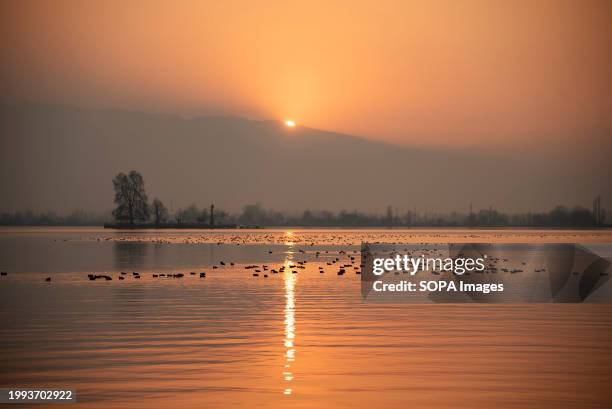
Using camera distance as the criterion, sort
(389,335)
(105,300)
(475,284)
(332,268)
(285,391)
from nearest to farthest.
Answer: (285,391)
(389,335)
(105,300)
(475,284)
(332,268)

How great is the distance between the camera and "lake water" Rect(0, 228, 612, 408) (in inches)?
664

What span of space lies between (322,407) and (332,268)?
4339 cm

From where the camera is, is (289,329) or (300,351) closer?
(300,351)

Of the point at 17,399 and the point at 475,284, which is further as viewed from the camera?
the point at 475,284

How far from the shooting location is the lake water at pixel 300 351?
16.9 m

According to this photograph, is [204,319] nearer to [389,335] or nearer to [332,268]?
[389,335]

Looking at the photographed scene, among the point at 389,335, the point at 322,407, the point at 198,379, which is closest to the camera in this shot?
the point at 322,407

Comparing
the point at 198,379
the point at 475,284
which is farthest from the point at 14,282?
the point at 198,379

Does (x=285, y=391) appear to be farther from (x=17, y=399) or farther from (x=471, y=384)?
(x=17, y=399)

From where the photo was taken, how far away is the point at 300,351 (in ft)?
71.5

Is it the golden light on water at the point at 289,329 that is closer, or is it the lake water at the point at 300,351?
the lake water at the point at 300,351

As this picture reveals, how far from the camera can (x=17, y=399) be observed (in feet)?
53.3

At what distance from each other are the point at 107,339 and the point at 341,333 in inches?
247

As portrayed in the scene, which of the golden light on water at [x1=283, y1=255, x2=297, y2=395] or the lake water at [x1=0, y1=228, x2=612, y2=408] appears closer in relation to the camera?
the lake water at [x1=0, y1=228, x2=612, y2=408]
